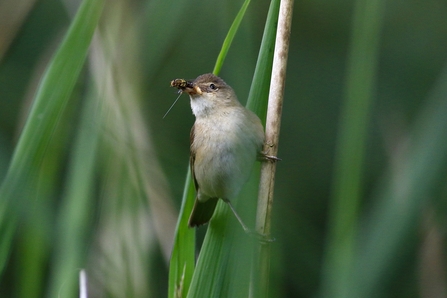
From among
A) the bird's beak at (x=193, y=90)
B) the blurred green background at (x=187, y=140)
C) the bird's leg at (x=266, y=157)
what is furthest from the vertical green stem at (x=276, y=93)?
the bird's beak at (x=193, y=90)

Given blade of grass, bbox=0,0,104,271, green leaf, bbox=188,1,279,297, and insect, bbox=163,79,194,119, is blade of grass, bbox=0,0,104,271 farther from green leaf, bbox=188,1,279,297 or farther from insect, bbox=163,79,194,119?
insect, bbox=163,79,194,119

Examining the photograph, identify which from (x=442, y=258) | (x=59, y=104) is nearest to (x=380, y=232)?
(x=59, y=104)

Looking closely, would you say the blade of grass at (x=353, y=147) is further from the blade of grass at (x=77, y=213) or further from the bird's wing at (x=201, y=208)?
the bird's wing at (x=201, y=208)

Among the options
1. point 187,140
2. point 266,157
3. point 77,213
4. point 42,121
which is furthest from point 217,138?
point 187,140

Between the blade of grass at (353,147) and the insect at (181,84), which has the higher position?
the insect at (181,84)

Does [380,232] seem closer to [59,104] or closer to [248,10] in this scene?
[248,10]

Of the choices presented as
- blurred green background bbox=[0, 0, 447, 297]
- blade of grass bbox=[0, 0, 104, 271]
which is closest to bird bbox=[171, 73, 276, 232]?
blurred green background bbox=[0, 0, 447, 297]
